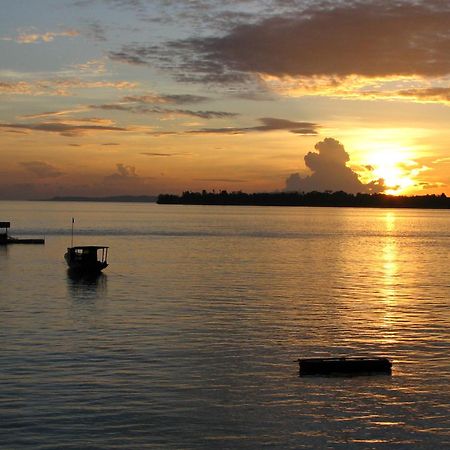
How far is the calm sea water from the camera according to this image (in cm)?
2816

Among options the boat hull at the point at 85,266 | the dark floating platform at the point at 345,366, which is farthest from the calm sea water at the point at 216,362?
the boat hull at the point at 85,266

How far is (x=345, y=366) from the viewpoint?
122ft

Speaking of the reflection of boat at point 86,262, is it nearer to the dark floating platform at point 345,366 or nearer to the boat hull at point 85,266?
the boat hull at point 85,266

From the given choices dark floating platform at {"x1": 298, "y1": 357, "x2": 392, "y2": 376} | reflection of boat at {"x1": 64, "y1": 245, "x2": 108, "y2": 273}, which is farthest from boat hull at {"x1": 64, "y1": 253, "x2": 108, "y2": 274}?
dark floating platform at {"x1": 298, "y1": 357, "x2": 392, "y2": 376}

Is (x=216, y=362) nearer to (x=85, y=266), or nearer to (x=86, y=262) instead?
(x=85, y=266)

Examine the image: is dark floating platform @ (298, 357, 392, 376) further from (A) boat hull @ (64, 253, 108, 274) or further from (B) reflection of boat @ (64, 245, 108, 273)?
(A) boat hull @ (64, 253, 108, 274)

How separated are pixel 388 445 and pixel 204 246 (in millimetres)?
115434

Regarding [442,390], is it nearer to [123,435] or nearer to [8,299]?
[123,435]

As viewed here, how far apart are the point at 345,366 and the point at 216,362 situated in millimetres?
7224

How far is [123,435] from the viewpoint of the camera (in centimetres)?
2738

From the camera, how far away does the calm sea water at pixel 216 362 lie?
28.2 meters

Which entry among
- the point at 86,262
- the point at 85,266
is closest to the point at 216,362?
the point at 85,266

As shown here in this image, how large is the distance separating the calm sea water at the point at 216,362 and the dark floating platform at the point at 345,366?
629 mm

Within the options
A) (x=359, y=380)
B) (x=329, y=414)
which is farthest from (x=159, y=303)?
(x=329, y=414)
